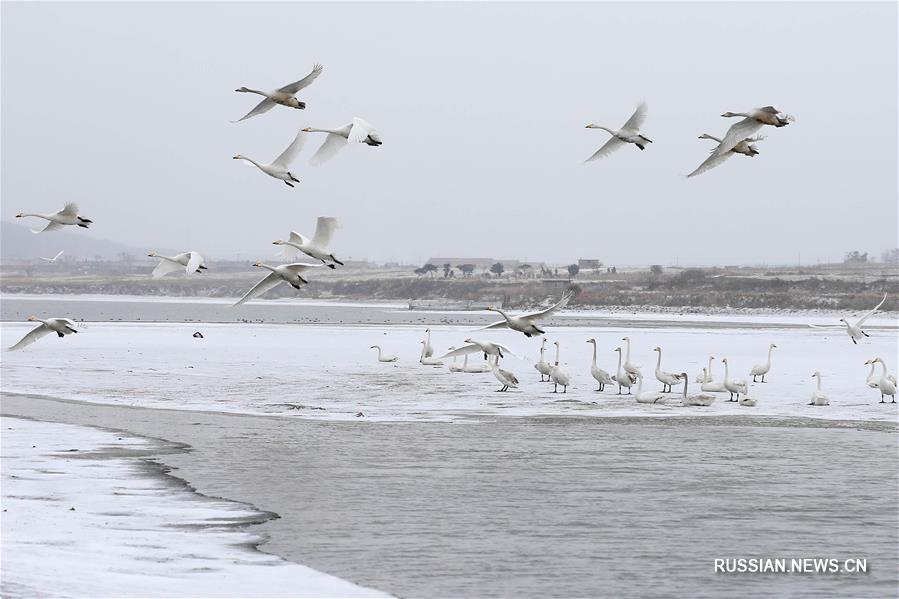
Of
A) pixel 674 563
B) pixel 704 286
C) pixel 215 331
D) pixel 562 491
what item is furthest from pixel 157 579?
pixel 704 286

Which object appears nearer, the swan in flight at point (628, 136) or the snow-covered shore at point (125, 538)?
the snow-covered shore at point (125, 538)

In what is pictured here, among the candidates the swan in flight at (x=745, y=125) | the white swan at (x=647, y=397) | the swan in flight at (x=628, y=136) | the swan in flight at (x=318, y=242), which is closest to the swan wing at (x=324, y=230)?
the swan in flight at (x=318, y=242)

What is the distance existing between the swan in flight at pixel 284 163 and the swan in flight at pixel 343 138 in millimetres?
310

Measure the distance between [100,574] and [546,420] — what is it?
37.0ft

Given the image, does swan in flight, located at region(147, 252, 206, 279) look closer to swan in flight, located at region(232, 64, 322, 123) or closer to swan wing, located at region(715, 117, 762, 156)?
swan in flight, located at region(232, 64, 322, 123)

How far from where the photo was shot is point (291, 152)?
55.0ft

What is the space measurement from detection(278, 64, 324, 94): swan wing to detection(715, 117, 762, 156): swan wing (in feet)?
15.2

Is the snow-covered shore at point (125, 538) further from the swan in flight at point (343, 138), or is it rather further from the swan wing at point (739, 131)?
the swan wing at point (739, 131)

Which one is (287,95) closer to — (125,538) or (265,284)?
(265,284)

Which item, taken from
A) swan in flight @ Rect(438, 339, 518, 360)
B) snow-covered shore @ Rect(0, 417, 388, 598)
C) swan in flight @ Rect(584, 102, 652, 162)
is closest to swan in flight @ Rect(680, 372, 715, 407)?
swan in flight @ Rect(438, 339, 518, 360)

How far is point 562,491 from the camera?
46.2 ft

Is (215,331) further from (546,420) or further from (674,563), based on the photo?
(674,563)

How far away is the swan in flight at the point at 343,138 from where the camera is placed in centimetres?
1492

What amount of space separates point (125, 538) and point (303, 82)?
5.77 meters
